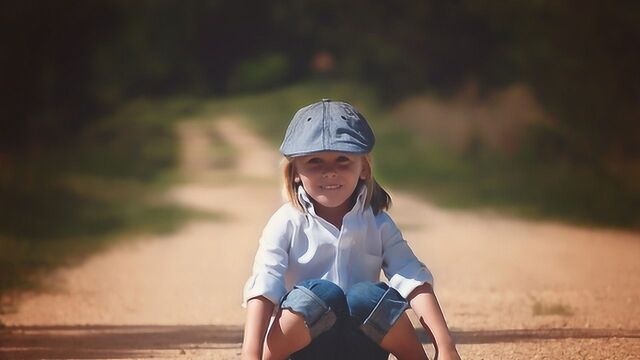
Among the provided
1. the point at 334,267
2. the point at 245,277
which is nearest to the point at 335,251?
the point at 334,267

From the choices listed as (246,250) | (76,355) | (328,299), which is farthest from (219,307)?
(328,299)

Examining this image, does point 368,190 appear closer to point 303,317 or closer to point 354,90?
point 303,317

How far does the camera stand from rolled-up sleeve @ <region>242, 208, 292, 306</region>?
2.81 metres

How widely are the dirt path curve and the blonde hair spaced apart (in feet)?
3.51

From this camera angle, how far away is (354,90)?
28.4 ft

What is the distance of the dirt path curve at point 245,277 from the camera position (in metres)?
4.30

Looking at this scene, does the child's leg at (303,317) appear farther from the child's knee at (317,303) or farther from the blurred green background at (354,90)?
the blurred green background at (354,90)

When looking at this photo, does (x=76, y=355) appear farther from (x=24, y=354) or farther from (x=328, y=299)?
(x=328, y=299)

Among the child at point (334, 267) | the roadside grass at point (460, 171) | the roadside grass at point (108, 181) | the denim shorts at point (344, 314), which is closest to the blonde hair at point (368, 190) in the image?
the child at point (334, 267)

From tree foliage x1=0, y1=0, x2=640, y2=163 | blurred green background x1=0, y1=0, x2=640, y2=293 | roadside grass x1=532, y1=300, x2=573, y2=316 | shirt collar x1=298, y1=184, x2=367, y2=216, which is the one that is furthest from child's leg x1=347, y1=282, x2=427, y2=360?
tree foliage x1=0, y1=0, x2=640, y2=163

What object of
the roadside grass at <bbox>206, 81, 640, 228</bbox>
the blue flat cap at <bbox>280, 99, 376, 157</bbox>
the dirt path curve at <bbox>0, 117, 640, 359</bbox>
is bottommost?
the dirt path curve at <bbox>0, 117, 640, 359</bbox>

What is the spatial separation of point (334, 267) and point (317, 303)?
0.17 meters

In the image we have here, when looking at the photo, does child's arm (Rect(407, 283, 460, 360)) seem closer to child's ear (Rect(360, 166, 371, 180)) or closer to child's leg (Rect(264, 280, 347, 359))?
child's leg (Rect(264, 280, 347, 359))

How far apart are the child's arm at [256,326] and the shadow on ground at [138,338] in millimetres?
1359
